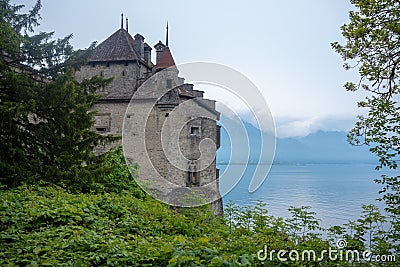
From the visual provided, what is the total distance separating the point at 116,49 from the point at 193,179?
9.27 metres

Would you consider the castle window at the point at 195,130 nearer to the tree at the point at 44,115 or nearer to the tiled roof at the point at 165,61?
the tiled roof at the point at 165,61

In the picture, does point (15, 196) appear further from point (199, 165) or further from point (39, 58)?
point (199, 165)

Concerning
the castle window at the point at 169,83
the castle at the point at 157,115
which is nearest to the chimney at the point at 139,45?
the castle at the point at 157,115

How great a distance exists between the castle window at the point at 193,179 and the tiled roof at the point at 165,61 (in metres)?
6.29

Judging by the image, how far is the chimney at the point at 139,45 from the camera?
19891 mm

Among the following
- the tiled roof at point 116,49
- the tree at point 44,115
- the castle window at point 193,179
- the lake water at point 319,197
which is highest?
the tiled roof at point 116,49

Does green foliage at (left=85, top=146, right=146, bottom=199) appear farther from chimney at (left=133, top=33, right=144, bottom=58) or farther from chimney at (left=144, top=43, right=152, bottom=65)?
chimney at (left=144, top=43, right=152, bottom=65)

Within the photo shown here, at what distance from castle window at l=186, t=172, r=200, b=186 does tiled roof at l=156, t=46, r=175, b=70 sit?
20.6 ft

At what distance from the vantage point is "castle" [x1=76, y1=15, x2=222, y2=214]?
18.1 metres

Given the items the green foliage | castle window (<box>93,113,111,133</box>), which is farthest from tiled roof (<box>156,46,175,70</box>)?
the green foliage

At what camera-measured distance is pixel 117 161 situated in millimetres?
14539

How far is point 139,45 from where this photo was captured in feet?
66.3

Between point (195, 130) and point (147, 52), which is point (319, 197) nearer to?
point (195, 130)

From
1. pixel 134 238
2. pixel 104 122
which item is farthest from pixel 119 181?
pixel 134 238
